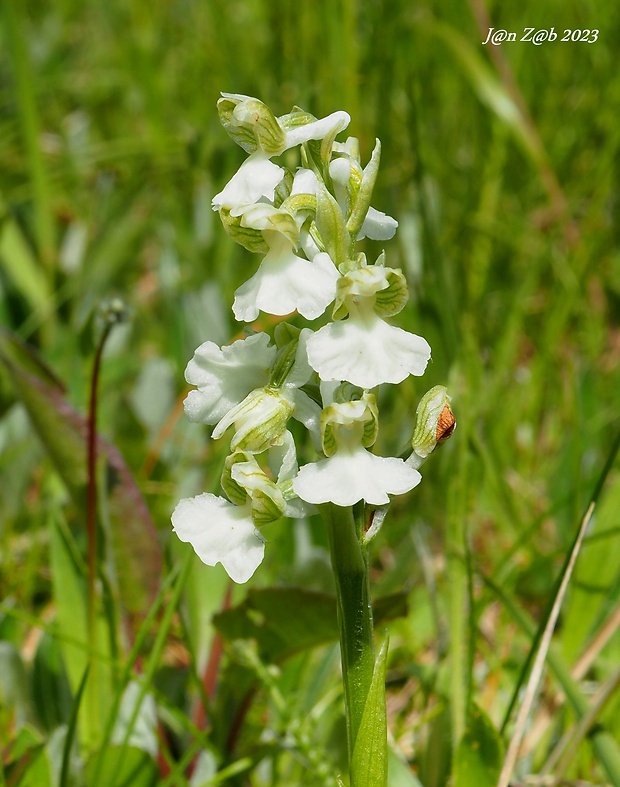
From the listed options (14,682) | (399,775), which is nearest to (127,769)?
(14,682)

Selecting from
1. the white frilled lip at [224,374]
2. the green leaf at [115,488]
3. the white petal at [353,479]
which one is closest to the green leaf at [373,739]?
the white petal at [353,479]

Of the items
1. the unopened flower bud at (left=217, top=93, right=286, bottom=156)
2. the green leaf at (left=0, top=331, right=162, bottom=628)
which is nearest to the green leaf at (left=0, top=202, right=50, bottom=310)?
the green leaf at (left=0, top=331, right=162, bottom=628)

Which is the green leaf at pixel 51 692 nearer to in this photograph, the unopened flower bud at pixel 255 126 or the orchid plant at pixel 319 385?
the orchid plant at pixel 319 385

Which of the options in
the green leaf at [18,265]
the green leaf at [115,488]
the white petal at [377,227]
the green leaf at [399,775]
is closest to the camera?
the white petal at [377,227]

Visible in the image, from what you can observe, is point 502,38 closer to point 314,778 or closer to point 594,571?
point 594,571

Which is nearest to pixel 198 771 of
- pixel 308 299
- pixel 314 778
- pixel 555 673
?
pixel 314 778

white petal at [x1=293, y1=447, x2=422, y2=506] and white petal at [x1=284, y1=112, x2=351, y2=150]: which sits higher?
white petal at [x1=284, y1=112, x2=351, y2=150]

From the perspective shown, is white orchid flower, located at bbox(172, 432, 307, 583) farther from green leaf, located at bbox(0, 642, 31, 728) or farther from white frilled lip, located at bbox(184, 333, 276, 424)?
green leaf, located at bbox(0, 642, 31, 728)
